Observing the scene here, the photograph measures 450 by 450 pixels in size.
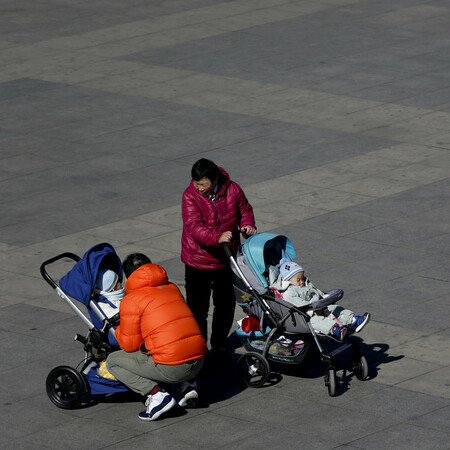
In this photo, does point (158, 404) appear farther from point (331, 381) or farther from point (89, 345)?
point (331, 381)

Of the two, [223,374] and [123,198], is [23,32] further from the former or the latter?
[223,374]

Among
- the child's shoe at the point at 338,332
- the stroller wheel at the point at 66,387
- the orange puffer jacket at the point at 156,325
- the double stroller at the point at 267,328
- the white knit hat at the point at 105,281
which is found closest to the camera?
the orange puffer jacket at the point at 156,325

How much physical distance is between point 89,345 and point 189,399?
0.95 metres

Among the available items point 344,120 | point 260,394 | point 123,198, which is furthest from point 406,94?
point 260,394

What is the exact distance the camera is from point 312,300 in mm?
8914

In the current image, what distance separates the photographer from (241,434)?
8.11 m

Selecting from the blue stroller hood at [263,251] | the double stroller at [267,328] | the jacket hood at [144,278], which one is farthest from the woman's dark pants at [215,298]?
the jacket hood at [144,278]

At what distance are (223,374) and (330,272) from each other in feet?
7.38

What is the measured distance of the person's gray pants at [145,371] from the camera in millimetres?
8336

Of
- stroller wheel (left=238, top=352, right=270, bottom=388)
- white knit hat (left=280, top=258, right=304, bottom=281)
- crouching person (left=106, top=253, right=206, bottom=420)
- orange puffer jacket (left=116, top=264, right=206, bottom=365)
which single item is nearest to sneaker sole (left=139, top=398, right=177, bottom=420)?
crouching person (left=106, top=253, right=206, bottom=420)

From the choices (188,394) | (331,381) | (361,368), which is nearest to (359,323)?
(361,368)

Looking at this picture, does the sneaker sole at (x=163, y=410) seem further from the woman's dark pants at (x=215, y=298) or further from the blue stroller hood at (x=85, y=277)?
the woman's dark pants at (x=215, y=298)

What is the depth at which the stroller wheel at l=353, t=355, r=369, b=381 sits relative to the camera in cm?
886

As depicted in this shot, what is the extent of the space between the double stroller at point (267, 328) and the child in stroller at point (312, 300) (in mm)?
53
